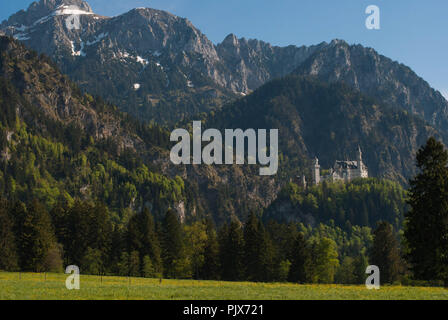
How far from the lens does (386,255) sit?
106 metres

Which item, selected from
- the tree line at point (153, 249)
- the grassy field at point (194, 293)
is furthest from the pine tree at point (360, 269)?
the grassy field at point (194, 293)

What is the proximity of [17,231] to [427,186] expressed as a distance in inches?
3057

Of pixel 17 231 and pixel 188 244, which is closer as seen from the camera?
pixel 17 231

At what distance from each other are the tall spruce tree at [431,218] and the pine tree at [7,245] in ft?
222

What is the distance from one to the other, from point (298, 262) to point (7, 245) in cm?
5177

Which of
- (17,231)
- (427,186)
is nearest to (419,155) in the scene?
(427,186)

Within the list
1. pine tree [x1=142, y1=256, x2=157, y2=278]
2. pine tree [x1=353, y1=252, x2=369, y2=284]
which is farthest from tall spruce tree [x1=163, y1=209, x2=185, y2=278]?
pine tree [x1=353, y1=252, x2=369, y2=284]

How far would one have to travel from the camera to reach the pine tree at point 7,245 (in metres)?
91.7

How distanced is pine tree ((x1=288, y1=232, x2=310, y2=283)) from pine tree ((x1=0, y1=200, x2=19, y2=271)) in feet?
162

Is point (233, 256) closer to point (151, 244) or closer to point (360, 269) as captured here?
point (151, 244)

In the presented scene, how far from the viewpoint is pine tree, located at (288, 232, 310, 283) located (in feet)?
321
